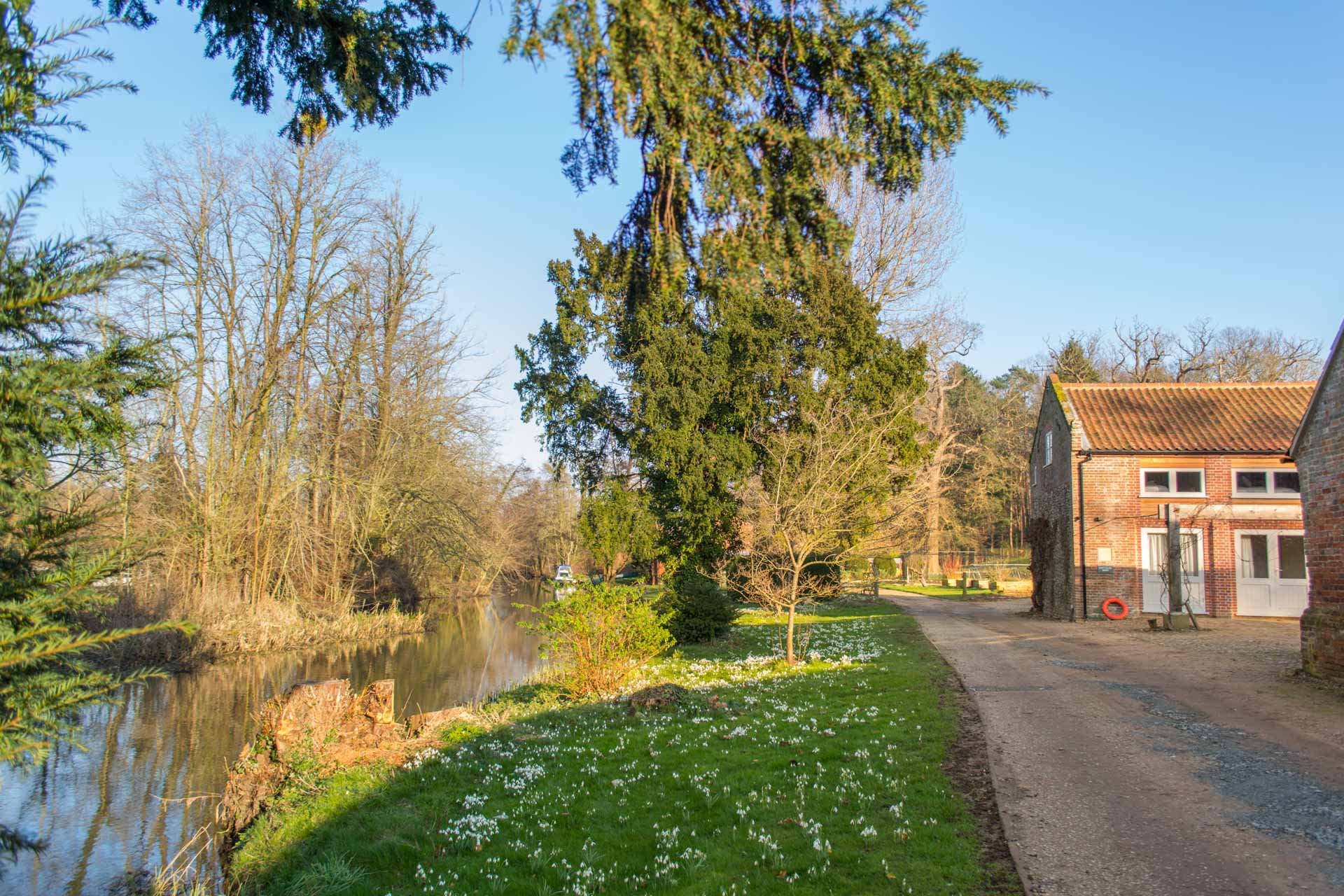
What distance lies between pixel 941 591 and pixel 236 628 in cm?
3217

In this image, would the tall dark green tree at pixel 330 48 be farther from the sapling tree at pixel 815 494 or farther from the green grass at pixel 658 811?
the sapling tree at pixel 815 494

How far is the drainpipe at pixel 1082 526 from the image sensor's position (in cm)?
2241

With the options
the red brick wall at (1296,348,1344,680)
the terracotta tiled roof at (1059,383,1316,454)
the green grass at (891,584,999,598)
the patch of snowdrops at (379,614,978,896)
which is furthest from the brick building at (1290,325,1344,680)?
the green grass at (891,584,999,598)

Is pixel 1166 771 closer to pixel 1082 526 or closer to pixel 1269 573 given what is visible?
pixel 1082 526

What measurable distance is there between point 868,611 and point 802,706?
19645 millimetres

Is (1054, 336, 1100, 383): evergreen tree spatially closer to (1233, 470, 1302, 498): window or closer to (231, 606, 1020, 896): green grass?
(1233, 470, 1302, 498): window

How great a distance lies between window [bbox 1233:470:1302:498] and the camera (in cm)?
2197

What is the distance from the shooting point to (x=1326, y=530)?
11.4 meters

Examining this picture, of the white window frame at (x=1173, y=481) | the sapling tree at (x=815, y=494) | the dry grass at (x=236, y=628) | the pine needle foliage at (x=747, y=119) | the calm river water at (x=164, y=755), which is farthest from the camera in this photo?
the white window frame at (x=1173, y=481)

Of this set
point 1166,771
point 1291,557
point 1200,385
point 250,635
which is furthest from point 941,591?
point 1166,771

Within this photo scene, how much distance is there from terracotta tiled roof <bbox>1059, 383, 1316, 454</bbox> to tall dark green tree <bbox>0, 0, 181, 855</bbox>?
23933mm

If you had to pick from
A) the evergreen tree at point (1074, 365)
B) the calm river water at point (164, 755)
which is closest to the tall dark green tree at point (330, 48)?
the calm river water at point (164, 755)

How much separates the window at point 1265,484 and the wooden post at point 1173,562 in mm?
2128

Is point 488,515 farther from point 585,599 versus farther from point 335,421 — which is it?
point 585,599
